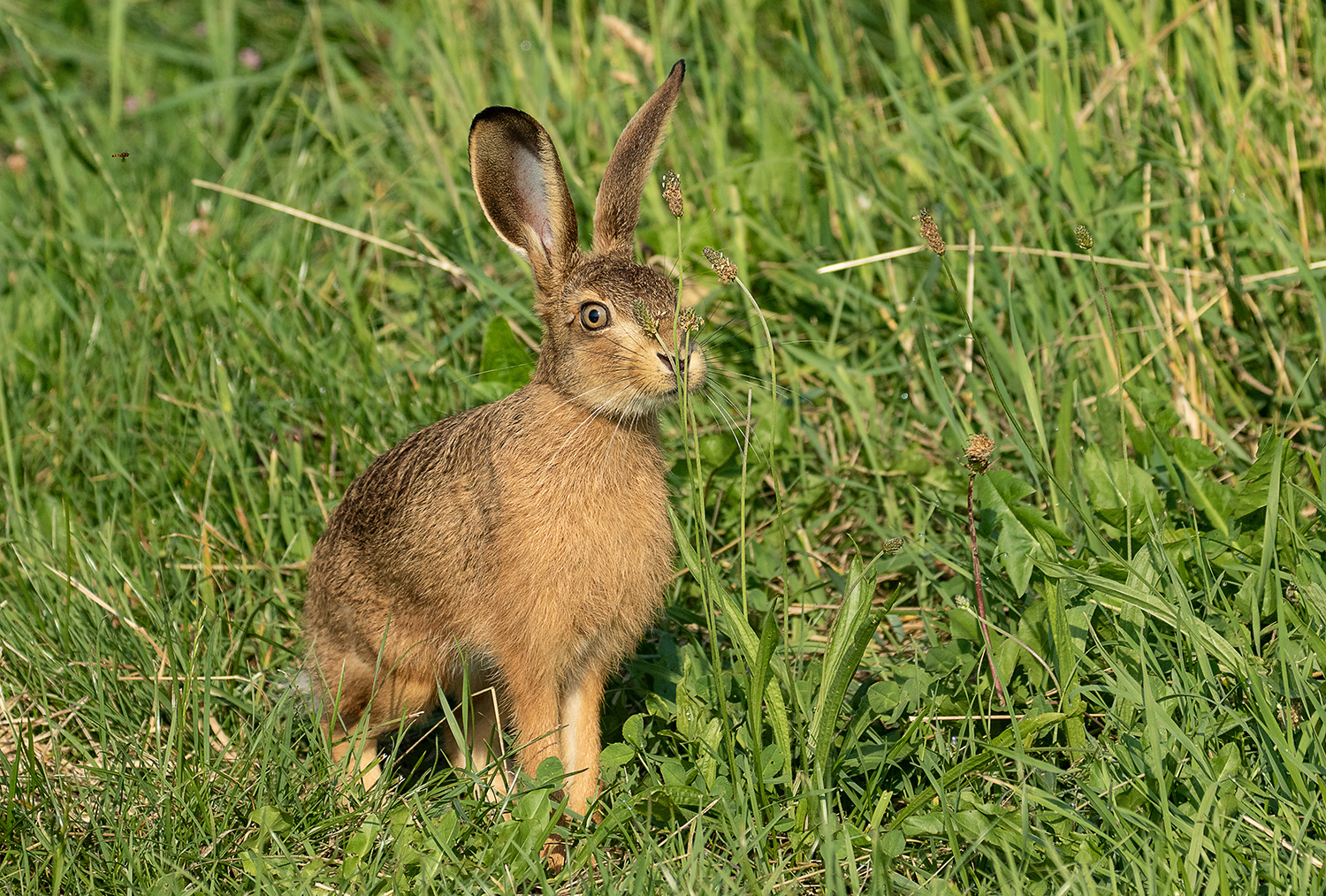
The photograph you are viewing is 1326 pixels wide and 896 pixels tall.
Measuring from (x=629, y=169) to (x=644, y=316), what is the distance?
24.6 inches

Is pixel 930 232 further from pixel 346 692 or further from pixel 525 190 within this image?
pixel 346 692

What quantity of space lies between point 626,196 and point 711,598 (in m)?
1.06

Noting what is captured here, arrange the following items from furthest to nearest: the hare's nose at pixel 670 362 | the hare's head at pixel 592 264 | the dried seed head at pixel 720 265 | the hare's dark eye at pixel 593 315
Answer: the hare's dark eye at pixel 593 315 → the hare's head at pixel 592 264 → the hare's nose at pixel 670 362 → the dried seed head at pixel 720 265

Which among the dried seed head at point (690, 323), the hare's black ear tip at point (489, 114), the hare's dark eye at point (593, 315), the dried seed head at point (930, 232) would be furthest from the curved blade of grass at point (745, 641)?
the hare's black ear tip at point (489, 114)

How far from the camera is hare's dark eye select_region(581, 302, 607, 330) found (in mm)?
3174

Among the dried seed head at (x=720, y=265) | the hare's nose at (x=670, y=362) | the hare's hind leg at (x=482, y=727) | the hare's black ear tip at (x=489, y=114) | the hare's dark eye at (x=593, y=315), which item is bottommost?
the hare's hind leg at (x=482, y=727)

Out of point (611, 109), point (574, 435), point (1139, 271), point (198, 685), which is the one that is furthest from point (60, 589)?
point (1139, 271)

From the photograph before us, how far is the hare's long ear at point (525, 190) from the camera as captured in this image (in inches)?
127

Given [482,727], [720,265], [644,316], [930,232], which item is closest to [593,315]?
[644,316]

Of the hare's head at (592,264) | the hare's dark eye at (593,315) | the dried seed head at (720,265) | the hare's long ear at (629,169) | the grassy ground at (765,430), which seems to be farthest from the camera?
the hare's long ear at (629,169)

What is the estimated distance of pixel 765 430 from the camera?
4125mm

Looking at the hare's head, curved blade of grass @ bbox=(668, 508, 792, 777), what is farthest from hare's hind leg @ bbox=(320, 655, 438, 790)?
Answer: curved blade of grass @ bbox=(668, 508, 792, 777)

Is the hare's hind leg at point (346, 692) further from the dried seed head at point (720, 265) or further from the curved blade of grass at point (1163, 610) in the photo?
the curved blade of grass at point (1163, 610)

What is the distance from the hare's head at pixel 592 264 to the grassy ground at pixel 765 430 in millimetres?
208
